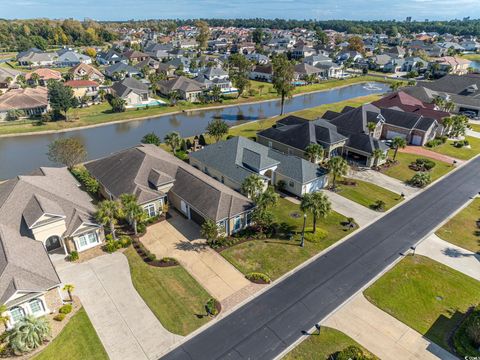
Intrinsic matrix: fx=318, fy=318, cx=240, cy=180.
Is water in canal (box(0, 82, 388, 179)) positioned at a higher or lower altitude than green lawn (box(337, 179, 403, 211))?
lower

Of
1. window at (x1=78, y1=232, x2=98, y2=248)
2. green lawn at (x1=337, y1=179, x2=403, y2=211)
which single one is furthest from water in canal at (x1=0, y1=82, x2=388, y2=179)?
green lawn at (x1=337, y1=179, x2=403, y2=211)

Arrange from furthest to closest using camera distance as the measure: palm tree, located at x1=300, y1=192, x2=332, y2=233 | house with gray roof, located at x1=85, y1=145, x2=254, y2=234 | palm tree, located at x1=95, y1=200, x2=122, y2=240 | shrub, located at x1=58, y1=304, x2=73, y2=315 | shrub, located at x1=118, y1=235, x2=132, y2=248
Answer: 1. house with gray roof, located at x1=85, y1=145, x2=254, y2=234
2. palm tree, located at x1=300, y1=192, x2=332, y2=233
3. shrub, located at x1=118, y1=235, x2=132, y2=248
4. palm tree, located at x1=95, y1=200, x2=122, y2=240
5. shrub, located at x1=58, y1=304, x2=73, y2=315

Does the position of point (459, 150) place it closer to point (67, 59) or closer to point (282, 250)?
point (282, 250)

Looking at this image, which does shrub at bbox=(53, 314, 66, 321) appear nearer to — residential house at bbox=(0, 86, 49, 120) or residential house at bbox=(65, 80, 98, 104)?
residential house at bbox=(0, 86, 49, 120)

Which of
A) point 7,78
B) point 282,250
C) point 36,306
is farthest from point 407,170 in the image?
point 7,78

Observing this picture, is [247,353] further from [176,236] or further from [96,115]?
[96,115]

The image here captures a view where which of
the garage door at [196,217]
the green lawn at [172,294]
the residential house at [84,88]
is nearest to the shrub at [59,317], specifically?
the green lawn at [172,294]

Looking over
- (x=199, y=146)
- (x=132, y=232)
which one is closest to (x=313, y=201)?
(x=132, y=232)

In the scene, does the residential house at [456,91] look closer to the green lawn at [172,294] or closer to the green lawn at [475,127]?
the green lawn at [475,127]
